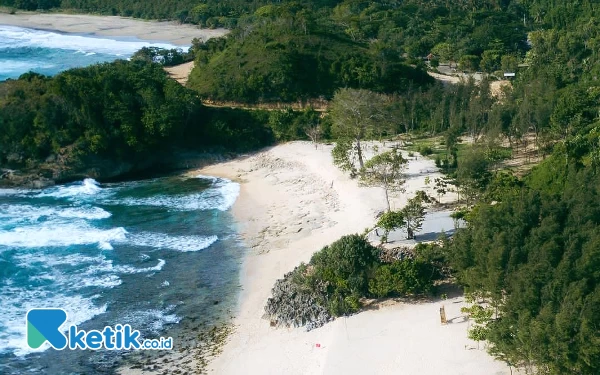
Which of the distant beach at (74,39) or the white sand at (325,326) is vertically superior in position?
the distant beach at (74,39)

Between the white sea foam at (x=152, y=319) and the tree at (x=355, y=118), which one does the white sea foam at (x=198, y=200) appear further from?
the white sea foam at (x=152, y=319)

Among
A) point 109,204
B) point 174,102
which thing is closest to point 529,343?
point 109,204

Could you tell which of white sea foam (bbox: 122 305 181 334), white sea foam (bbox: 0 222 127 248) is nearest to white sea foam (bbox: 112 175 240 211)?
white sea foam (bbox: 0 222 127 248)

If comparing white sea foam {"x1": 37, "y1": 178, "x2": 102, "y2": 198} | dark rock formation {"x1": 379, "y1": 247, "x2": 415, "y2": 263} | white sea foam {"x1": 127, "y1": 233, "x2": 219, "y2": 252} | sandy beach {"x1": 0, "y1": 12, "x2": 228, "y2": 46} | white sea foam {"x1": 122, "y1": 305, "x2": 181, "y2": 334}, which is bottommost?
white sea foam {"x1": 122, "y1": 305, "x2": 181, "y2": 334}

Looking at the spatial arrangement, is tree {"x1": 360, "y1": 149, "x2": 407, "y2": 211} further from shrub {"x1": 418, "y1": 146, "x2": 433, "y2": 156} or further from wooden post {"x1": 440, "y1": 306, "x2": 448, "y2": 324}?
wooden post {"x1": 440, "y1": 306, "x2": 448, "y2": 324}

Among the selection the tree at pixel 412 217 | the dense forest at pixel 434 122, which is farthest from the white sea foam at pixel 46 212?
the tree at pixel 412 217

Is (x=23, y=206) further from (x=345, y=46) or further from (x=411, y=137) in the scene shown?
(x=345, y=46)

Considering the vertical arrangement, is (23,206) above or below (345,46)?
below
